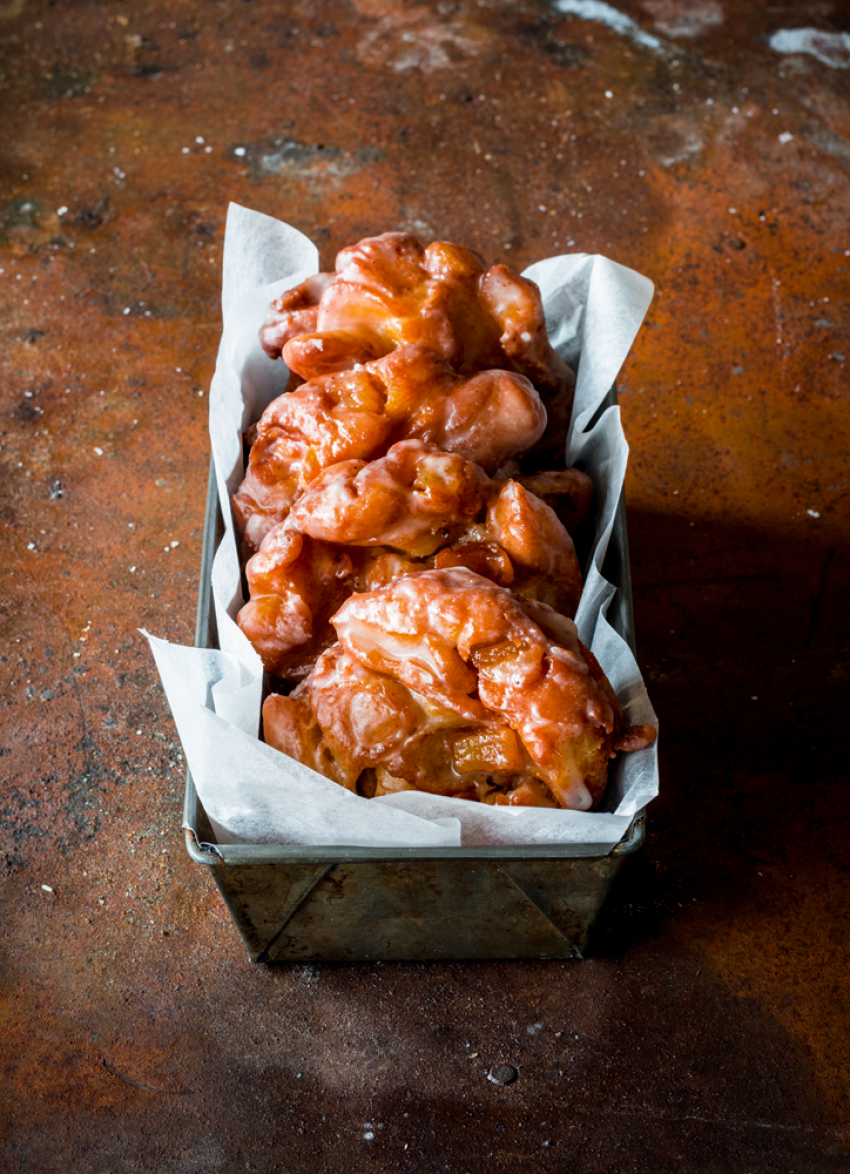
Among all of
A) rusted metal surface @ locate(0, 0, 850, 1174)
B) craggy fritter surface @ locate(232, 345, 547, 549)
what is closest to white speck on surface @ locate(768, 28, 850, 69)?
rusted metal surface @ locate(0, 0, 850, 1174)

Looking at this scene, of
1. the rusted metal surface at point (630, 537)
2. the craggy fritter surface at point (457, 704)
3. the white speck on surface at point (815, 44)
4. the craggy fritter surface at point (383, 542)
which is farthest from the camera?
the white speck on surface at point (815, 44)

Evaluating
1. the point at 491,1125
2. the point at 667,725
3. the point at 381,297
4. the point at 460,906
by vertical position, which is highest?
the point at 381,297

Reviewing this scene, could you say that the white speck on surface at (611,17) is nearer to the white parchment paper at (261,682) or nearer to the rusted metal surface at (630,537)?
the rusted metal surface at (630,537)

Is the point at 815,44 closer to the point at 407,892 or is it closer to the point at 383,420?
the point at 383,420

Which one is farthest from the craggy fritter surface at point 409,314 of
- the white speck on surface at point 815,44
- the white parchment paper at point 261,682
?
the white speck on surface at point 815,44

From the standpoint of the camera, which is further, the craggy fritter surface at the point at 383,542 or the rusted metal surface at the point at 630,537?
the rusted metal surface at the point at 630,537

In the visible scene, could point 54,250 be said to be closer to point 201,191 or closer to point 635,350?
point 201,191

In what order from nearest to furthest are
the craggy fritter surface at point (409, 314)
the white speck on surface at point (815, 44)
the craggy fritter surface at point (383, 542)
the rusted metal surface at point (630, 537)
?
the craggy fritter surface at point (383, 542) → the rusted metal surface at point (630, 537) → the craggy fritter surface at point (409, 314) → the white speck on surface at point (815, 44)

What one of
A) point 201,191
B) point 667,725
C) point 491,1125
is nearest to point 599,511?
point 667,725
